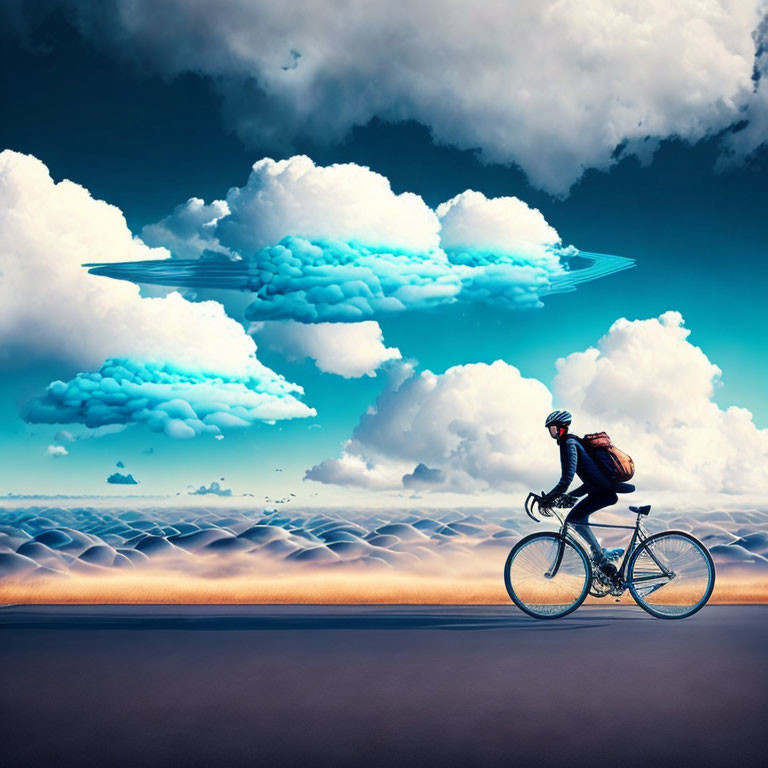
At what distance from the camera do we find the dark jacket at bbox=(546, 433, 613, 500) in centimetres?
Result: 831

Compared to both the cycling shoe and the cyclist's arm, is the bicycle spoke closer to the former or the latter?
the cycling shoe

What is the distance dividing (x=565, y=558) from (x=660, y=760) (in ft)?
14.9

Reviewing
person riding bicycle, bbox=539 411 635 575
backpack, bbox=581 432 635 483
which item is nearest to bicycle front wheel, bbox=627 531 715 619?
person riding bicycle, bbox=539 411 635 575

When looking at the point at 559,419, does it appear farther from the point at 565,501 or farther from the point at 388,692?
the point at 388,692

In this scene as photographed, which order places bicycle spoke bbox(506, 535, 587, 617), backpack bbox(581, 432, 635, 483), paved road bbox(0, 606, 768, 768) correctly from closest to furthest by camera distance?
paved road bbox(0, 606, 768, 768) < backpack bbox(581, 432, 635, 483) < bicycle spoke bbox(506, 535, 587, 617)

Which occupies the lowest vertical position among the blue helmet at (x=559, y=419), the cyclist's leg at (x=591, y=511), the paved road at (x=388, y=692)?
the paved road at (x=388, y=692)

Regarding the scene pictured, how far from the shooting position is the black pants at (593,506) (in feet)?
27.4

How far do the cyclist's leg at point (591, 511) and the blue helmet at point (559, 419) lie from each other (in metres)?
0.78

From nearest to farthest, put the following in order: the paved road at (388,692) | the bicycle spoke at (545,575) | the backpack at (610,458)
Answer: the paved road at (388,692) → the backpack at (610,458) → the bicycle spoke at (545,575)

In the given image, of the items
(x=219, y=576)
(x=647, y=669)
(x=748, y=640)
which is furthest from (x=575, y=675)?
(x=219, y=576)

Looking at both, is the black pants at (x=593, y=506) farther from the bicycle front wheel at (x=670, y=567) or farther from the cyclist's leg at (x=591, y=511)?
the bicycle front wheel at (x=670, y=567)

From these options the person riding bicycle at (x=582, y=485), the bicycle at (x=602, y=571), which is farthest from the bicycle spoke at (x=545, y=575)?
the person riding bicycle at (x=582, y=485)

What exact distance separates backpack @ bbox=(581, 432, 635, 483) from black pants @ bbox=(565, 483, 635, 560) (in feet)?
0.44

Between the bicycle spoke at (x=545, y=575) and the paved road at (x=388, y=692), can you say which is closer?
the paved road at (x=388, y=692)
